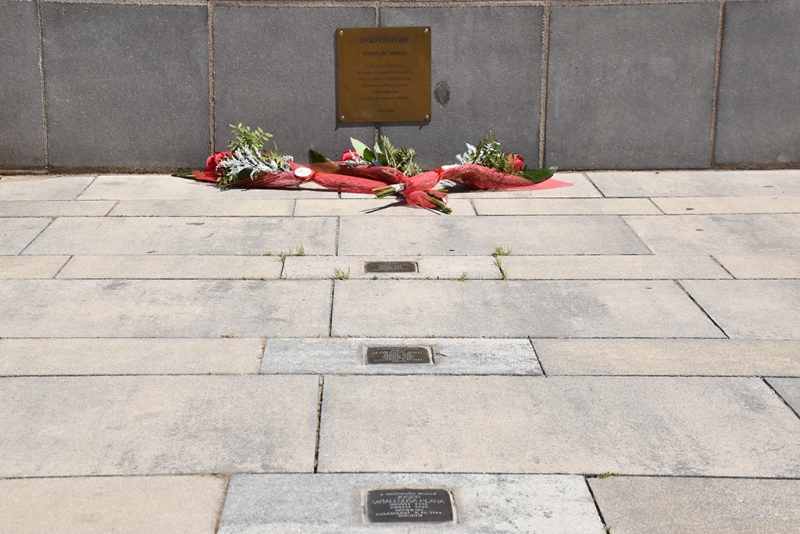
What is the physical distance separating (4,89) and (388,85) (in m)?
3.39

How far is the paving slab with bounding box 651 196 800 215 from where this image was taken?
7625 millimetres

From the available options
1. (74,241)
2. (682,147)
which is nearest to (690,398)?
(74,241)

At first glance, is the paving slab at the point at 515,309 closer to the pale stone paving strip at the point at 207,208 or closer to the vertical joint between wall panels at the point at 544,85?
the pale stone paving strip at the point at 207,208

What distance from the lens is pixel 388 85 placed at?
28.7 ft

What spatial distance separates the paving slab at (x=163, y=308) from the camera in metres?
5.16

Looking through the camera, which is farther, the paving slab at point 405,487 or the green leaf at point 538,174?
the green leaf at point 538,174

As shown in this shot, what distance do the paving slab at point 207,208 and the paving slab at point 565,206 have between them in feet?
5.30

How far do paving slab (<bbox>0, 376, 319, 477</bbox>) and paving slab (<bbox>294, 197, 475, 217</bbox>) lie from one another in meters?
3.16

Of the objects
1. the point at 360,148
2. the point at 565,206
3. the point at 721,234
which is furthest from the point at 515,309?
the point at 360,148

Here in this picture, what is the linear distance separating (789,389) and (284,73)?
555cm

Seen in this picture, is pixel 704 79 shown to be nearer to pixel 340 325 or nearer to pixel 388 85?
pixel 388 85

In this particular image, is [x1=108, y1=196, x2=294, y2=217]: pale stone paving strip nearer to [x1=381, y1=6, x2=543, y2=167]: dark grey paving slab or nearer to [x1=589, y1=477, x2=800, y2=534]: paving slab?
[x1=381, y1=6, x2=543, y2=167]: dark grey paving slab

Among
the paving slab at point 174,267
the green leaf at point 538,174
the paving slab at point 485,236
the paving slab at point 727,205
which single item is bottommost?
the paving slab at point 174,267

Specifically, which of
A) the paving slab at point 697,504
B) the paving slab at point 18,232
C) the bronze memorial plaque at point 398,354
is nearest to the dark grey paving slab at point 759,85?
the bronze memorial plaque at point 398,354
